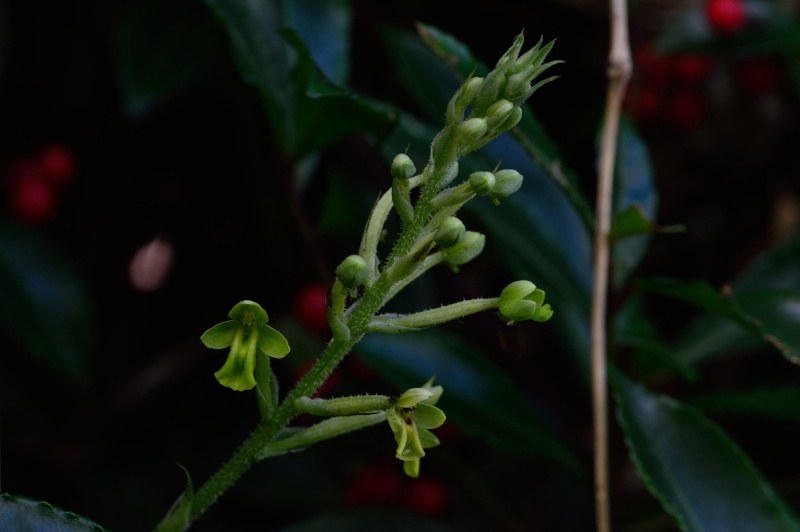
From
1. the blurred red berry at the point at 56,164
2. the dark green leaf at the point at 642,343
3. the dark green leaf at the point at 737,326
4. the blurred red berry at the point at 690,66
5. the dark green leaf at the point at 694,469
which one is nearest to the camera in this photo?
the dark green leaf at the point at 694,469

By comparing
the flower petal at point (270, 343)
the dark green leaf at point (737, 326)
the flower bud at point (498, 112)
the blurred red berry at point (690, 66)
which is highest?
the blurred red berry at point (690, 66)

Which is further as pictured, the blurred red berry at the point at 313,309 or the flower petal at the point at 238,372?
the blurred red berry at the point at 313,309

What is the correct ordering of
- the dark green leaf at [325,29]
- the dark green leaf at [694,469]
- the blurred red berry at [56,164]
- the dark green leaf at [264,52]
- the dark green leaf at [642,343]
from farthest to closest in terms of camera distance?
the blurred red berry at [56,164] → the dark green leaf at [325,29] → the dark green leaf at [642,343] → the dark green leaf at [264,52] → the dark green leaf at [694,469]

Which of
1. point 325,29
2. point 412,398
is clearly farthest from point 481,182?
point 325,29

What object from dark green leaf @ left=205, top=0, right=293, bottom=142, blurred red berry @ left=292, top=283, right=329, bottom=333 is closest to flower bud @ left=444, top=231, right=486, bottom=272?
dark green leaf @ left=205, top=0, right=293, bottom=142

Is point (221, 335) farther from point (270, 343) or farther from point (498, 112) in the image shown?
point (498, 112)

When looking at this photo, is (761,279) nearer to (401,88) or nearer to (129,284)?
(401,88)

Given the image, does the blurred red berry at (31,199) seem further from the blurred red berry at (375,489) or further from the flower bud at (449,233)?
the flower bud at (449,233)

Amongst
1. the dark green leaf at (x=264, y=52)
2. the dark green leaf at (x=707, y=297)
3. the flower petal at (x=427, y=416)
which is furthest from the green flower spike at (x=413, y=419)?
the dark green leaf at (x=264, y=52)
